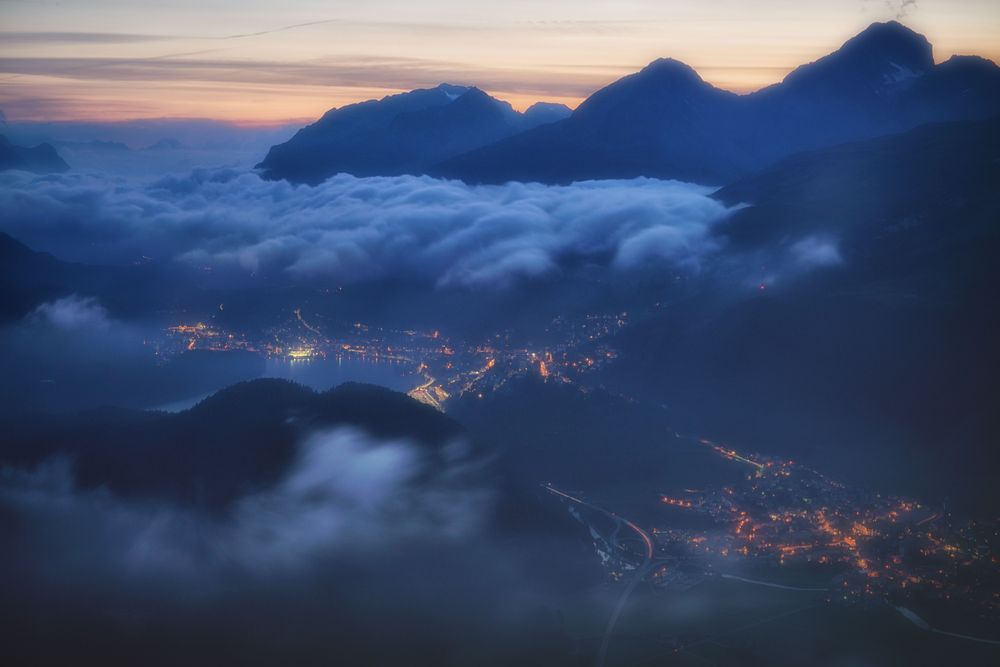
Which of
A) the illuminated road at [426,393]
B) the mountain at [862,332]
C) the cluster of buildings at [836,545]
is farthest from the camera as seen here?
the illuminated road at [426,393]

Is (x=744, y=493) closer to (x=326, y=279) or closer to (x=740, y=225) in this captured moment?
(x=740, y=225)

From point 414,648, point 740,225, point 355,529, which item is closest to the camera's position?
point 414,648

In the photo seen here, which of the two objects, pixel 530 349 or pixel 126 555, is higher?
pixel 126 555

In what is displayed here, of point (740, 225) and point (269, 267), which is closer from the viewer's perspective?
point (740, 225)

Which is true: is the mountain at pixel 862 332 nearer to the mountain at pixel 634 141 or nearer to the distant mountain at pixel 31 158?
the mountain at pixel 634 141

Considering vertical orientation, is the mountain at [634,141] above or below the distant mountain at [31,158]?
above

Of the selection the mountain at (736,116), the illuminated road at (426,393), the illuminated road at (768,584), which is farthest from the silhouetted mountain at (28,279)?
the mountain at (736,116)

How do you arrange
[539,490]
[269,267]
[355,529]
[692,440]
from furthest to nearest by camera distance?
[269,267], [692,440], [539,490], [355,529]

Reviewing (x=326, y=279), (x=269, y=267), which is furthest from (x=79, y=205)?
(x=326, y=279)
